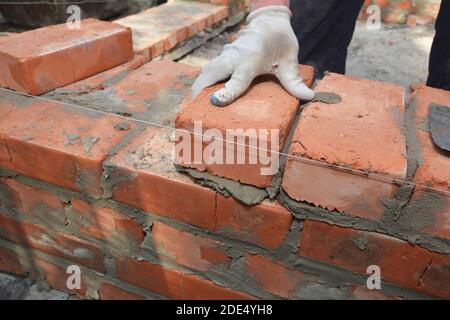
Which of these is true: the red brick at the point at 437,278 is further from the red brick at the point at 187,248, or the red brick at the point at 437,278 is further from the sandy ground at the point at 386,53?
the sandy ground at the point at 386,53

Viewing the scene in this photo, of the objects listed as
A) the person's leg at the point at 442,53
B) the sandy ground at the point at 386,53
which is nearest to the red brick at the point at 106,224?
the person's leg at the point at 442,53

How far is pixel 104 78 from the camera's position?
137 cm

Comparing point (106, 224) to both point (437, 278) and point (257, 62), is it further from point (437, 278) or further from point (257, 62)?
point (437, 278)

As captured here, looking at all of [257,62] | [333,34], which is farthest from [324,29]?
[257,62]

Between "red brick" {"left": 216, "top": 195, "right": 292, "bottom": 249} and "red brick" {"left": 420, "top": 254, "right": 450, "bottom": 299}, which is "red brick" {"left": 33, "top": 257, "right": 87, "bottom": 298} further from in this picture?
"red brick" {"left": 420, "top": 254, "right": 450, "bottom": 299}

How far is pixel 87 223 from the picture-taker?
1173 mm

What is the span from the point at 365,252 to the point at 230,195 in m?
0.35

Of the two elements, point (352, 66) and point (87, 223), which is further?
point (352, 66)

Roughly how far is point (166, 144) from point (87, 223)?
36 centimetres

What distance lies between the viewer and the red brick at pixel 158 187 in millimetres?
972

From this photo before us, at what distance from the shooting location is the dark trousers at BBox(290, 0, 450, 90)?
1798mm

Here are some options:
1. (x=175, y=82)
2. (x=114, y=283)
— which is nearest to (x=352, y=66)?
(x=175, y=82)

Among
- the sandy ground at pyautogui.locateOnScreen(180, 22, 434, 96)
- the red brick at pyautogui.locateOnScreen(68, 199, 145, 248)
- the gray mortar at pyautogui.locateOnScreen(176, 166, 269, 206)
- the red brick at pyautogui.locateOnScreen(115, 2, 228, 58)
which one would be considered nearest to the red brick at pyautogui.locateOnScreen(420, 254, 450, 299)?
the gray mortar at pyautogui.locateOnScreen(176, 166, 269, 206)
